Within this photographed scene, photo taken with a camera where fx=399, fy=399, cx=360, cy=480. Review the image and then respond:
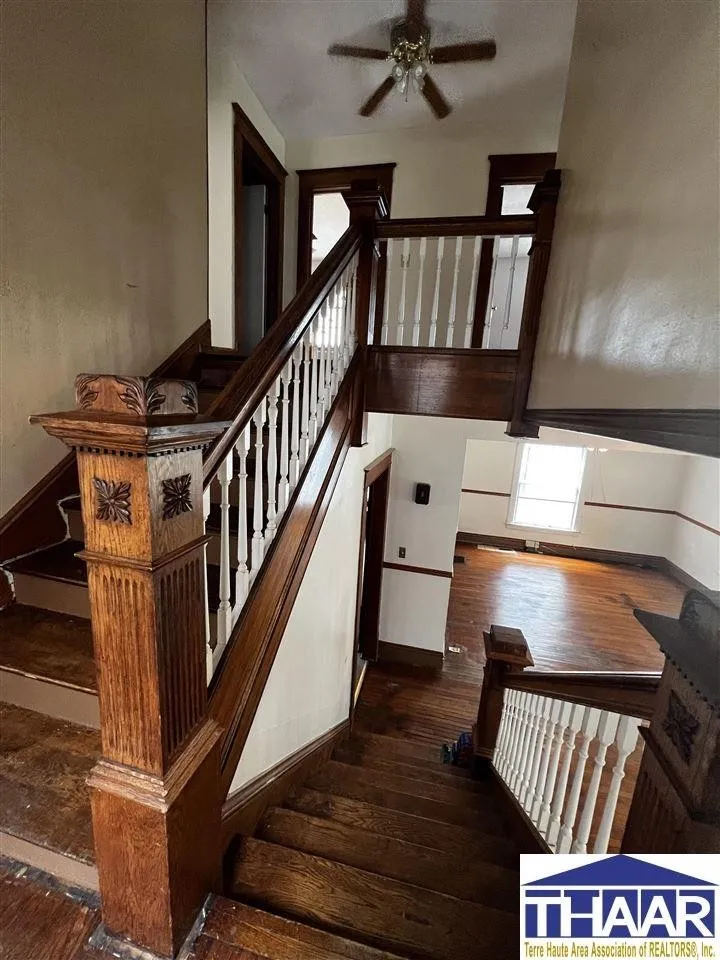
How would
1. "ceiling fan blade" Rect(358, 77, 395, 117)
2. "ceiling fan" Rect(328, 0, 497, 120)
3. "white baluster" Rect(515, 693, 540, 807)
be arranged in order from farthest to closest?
"ceiling fan blade" Rect(358, 77, 395, 117) < "ceiling fan" Rect(328, 0, 497, 120) < "white baluster" Rect(515, 693, 540, 807)

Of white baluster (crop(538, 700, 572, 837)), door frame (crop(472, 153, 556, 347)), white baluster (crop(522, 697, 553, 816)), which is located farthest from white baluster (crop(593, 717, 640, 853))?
door frame (crop(472, 153, 556, 347))

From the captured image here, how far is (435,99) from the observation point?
115 inches

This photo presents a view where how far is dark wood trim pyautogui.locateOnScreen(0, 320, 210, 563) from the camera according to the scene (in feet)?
5.22

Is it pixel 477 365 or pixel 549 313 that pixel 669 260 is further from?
pixel 477 365

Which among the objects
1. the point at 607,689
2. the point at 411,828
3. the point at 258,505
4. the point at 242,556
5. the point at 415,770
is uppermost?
the point at 258,505

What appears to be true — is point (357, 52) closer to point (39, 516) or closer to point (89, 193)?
point (89, 193)

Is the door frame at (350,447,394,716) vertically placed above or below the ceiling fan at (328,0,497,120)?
below

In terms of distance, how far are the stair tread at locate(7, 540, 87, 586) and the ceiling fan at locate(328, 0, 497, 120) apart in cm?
Answer: 334

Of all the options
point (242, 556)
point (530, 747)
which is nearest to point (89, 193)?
point (242, 556)

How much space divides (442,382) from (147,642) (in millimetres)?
1778

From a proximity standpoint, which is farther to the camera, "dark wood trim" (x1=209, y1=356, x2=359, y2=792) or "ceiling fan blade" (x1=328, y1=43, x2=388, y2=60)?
"ceiling fan blade" (x1=328, y1=43, x2=388, y2=60)

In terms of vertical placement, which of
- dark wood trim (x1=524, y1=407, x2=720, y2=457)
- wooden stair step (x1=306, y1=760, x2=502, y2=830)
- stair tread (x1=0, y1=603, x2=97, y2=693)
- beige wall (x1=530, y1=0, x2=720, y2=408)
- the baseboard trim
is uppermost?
beige wall (x1=530, y1=0, x2=720, y2=408)
